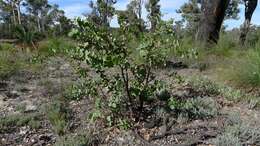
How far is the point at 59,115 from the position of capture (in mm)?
5180

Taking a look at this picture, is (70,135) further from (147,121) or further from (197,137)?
(197,137)

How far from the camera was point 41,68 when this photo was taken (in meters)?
8.01

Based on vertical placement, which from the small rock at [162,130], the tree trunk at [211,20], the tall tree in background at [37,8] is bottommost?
the small rock at [162,130]

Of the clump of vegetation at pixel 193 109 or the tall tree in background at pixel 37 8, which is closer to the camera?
the clump of vegetation at pixel 193 109

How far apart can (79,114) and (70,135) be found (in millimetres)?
698

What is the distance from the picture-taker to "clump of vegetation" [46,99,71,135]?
4.85 metres

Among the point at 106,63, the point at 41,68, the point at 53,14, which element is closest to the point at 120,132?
the point at 106,63

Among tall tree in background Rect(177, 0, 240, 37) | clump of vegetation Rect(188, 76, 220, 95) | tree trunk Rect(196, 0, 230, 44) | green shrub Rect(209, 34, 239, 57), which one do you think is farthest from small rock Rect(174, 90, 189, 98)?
tall tree in background Rect(177, 0, 240, 37)

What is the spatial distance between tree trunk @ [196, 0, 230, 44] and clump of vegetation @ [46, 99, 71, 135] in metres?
4.51

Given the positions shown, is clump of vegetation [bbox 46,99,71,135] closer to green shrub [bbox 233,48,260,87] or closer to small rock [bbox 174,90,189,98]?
small rock [bbox 174,90,189,98]

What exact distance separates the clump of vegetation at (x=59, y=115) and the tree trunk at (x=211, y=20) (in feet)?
14.8

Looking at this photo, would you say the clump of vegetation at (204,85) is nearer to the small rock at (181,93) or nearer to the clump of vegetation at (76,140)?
the small rock at (181,93)

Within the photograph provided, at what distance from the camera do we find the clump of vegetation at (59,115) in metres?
4.85

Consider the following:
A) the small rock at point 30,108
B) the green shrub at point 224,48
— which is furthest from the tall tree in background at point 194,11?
the small rock at point 30,108
